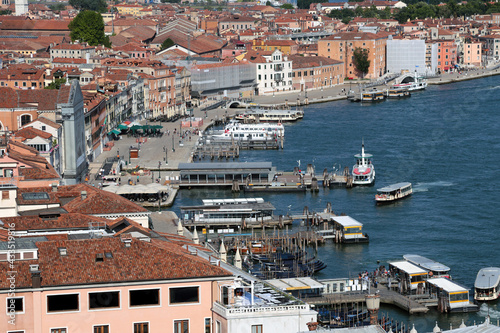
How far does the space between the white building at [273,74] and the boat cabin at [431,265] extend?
39783 millimetres

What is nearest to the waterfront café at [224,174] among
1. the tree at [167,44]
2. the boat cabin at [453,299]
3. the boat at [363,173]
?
the boat at [363,173]

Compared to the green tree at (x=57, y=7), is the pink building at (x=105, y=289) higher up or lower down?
lower down

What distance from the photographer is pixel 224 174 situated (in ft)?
115

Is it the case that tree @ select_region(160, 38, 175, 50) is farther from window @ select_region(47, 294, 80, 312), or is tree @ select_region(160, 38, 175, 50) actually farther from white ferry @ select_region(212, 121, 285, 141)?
window @ select_region(47, 294, 80, 312)

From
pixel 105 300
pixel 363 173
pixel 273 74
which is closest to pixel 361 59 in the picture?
pixel 273 74

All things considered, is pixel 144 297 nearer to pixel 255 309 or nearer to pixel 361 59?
pixel 255 309

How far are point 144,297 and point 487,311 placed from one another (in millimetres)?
9840

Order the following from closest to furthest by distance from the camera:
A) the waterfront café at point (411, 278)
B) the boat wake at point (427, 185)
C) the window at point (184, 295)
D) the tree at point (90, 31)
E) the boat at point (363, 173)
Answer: the window at point (184, 295)
the waterfront café at point (411, 278)
the boat wake at point (427, 185)
the boat at point (363, 173)
the tree at point (90, 31)

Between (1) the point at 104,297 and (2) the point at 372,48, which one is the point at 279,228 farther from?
(2) the point at 372,48

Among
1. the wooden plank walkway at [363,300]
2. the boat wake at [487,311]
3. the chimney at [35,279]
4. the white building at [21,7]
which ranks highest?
the white building at [21,7]

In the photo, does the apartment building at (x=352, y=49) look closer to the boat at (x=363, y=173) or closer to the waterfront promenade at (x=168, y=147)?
the waterfront promenade at (x=168, y=147)

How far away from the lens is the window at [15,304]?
1158cm

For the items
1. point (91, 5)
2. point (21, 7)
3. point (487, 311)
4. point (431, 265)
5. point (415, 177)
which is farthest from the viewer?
point (91, 5)

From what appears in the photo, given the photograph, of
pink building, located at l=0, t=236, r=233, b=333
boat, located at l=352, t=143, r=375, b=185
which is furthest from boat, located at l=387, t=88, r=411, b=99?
pink building, located at l=0, t=236, r=233, b=333
